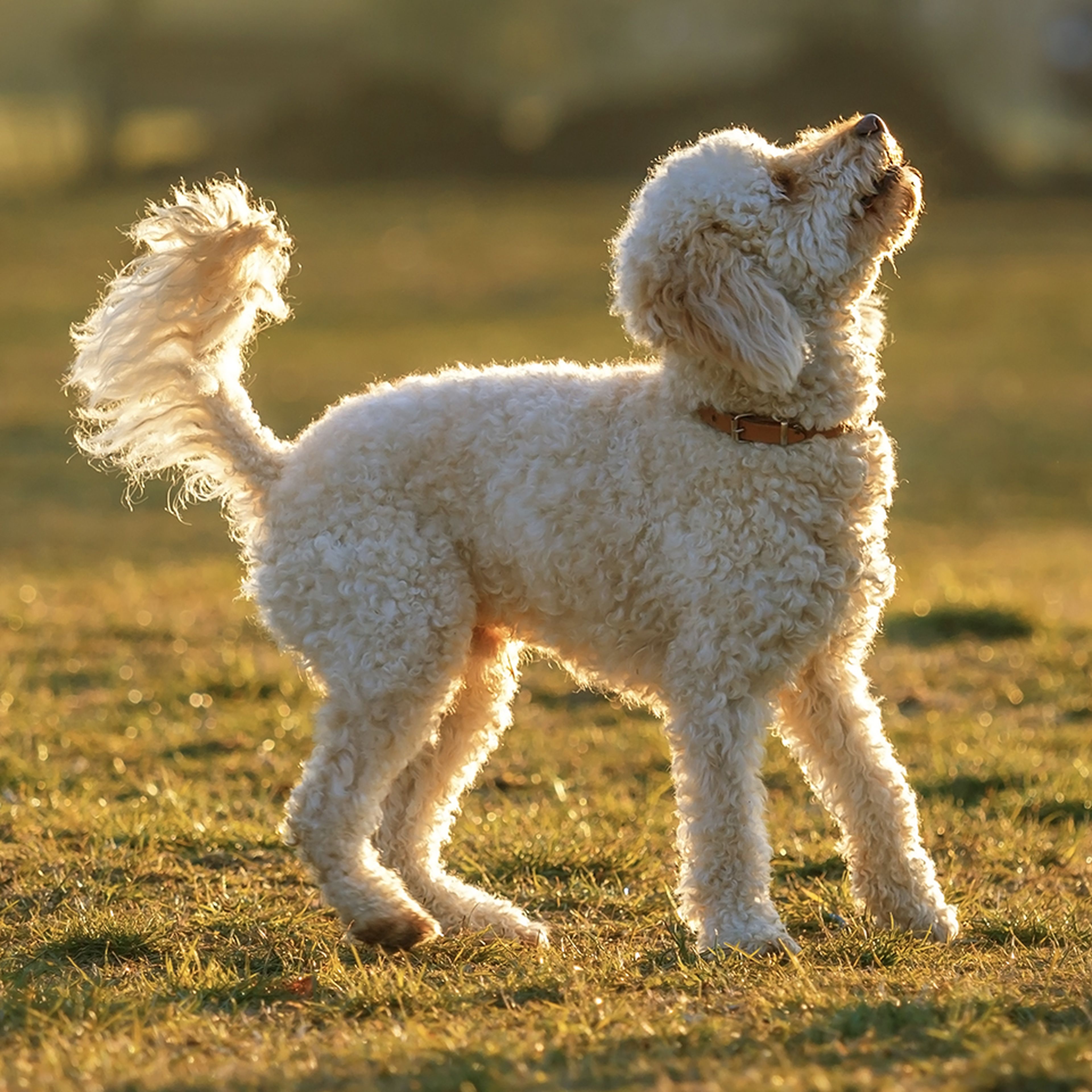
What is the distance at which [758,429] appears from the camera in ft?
17.1

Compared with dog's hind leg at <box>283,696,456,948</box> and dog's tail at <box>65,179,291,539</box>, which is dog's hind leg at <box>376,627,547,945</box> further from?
dog's tail at <box>65,179,291,539</box>

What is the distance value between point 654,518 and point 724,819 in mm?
966

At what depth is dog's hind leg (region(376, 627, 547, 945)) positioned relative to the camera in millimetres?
5742

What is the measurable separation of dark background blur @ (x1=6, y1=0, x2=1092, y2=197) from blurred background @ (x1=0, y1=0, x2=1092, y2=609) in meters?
0.05

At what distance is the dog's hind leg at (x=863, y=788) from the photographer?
5.41 meters

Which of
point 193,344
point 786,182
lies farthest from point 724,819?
point 193,344

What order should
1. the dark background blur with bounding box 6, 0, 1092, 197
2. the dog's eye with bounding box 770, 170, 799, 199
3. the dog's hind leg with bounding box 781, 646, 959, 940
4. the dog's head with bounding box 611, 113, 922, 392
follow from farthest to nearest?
1. the dark background blur with bounding box 6, 0, 1092, 197
2. the dog's hind leg with bounding box 781, 646, 959, 940
3. the dog's eye with bounding box 770, 170, 799, 199
4. the dog's head with bounding box 611, 113, 922, 392

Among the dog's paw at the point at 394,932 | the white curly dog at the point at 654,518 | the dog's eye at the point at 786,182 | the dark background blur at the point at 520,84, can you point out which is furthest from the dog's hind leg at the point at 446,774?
the dark background blur at the point at 520,84

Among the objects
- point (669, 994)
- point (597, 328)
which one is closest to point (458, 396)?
point (669, 994)

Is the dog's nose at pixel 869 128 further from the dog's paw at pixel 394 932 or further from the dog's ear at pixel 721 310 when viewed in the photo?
the dog's paw at pixel 394 932

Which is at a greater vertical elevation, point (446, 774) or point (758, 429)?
point (758, 429)

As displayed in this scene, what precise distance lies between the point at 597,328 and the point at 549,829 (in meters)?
18.8

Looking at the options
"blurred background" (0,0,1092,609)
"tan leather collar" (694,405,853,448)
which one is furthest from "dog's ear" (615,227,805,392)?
"blurred background" (0,0,1092,609)

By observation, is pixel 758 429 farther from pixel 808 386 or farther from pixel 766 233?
pixel 766 233
